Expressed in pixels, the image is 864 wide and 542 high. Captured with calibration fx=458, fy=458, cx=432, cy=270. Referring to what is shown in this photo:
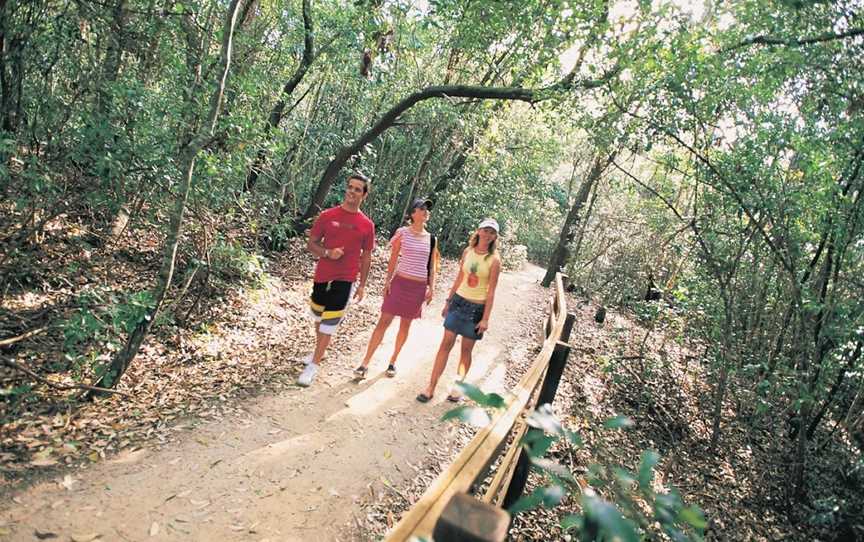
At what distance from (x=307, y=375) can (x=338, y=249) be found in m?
1.49

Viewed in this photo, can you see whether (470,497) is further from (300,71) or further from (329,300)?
(300,71)

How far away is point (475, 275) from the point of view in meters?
4.84

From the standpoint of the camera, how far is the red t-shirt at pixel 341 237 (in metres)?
4.68

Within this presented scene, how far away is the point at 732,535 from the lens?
5.75 metres

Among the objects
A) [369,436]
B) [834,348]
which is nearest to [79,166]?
[369,436]

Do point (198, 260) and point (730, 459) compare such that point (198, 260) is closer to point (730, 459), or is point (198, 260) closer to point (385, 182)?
point (730, 459)

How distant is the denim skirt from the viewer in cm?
490

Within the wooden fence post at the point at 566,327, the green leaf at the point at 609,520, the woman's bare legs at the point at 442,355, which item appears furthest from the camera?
the wooden fence post at the point at 566,327

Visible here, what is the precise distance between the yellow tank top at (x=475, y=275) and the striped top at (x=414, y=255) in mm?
437

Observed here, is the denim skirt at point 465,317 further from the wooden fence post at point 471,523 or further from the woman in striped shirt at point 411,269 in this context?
the wooden fence post at point 471,523

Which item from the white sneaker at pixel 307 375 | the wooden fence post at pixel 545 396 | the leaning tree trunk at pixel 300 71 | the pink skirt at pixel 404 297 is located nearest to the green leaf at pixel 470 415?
the wooden fence post at pixel 545 396

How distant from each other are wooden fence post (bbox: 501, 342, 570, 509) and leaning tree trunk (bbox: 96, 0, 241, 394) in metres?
3.28

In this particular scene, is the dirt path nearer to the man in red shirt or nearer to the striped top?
the man in red shirt

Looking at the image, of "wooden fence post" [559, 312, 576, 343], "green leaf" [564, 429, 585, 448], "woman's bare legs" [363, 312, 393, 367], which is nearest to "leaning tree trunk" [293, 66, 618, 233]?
"wooden fence post" [559, 312, 576, 343]
